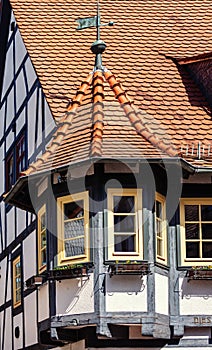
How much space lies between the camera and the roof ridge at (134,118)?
19625mm

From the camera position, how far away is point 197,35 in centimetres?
2403

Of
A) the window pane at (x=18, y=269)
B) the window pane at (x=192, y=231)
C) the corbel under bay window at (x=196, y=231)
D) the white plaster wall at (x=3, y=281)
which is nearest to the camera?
the corbel under bay window at (x=196, y=231)

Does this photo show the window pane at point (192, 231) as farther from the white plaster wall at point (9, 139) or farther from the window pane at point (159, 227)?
the white plaster wall at point (9, 139)

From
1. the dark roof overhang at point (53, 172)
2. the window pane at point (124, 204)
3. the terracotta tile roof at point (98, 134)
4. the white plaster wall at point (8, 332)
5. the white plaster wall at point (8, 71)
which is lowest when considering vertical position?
the white plaster wall at point (8, 332)

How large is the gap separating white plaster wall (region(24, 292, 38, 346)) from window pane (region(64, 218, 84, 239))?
2.57 metres

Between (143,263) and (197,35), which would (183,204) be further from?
(197,35)

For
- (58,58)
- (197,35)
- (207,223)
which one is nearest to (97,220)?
(207,223)

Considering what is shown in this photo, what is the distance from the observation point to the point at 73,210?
19812mm

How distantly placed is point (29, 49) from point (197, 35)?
3.38 meters

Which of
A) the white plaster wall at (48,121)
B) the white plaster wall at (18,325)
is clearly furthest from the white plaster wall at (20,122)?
the white plaster wall at (18,325)

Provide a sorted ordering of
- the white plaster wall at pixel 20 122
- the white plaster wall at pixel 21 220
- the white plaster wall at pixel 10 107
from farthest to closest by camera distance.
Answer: the white plaster wall at pixel 10 107 → the white plaster wall at pixel 20 122 → the white plaster wall at pixel 21 220

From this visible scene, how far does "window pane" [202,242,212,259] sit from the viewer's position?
20.0 meters

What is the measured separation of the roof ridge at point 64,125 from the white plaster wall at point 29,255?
245cm

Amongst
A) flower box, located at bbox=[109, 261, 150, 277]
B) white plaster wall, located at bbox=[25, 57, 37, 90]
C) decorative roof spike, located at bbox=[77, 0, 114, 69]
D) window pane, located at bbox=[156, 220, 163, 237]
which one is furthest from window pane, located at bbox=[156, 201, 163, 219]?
white plaster wall, located at bbox=[25, 57, 37, 90]
